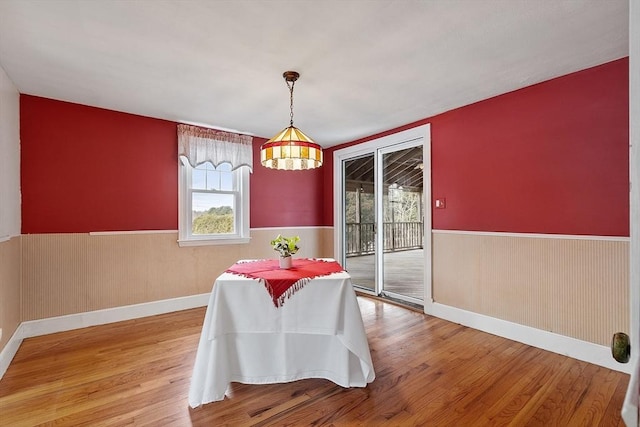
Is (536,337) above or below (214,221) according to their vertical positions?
below

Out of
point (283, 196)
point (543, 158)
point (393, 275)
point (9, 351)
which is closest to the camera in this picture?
point (9, 351)

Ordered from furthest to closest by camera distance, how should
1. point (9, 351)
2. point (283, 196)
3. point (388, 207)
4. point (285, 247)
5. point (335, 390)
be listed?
point (283, 196), point (388, 207), point (9, 351), point (285, 247), point (335, 390)

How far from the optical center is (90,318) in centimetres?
331

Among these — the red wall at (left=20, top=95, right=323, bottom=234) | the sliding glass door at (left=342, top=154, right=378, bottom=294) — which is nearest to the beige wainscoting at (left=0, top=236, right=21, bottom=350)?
the red wall at (left=20, top=95, right=323, bottom=234)

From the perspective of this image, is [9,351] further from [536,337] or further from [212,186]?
[536,337]

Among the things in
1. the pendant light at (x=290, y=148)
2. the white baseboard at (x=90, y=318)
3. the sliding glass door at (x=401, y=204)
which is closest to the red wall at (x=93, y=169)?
the white baseboard at (x=90, y=318)

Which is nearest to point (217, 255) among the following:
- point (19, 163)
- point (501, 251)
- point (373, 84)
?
point (19, 163)

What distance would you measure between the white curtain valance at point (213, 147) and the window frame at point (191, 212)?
0.12 m

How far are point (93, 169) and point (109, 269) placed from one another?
1.13m

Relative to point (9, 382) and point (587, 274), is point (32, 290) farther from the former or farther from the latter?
point (587, 274)

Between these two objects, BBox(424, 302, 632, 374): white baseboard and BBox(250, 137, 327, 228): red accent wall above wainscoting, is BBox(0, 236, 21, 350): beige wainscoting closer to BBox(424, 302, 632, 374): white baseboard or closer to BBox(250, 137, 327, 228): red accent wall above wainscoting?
BBox(250, 137, 327, 228): red accent wall above wainscoting

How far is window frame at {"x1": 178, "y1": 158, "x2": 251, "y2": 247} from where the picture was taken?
393 cm

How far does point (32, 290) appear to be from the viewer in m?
3.04

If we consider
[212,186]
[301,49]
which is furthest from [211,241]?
[301,49]
